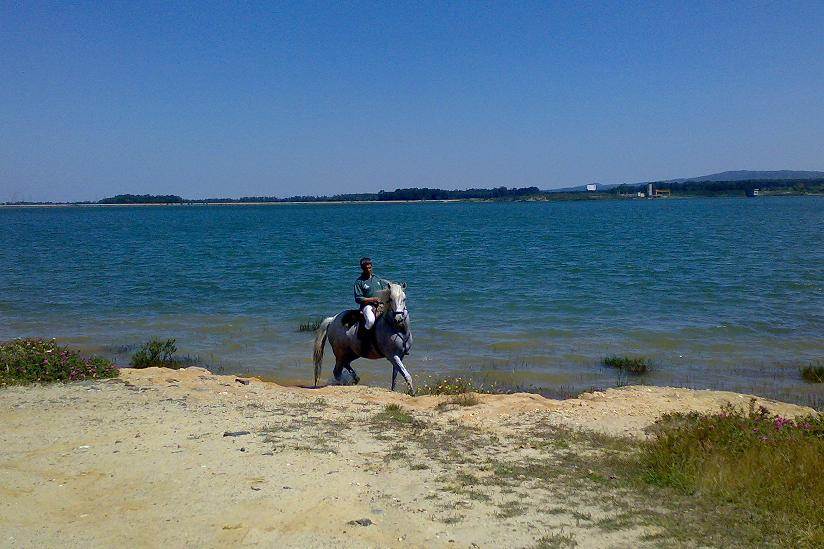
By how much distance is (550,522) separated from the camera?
20.7ft

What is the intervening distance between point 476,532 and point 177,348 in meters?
13.5

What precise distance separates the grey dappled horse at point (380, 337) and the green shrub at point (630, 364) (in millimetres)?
4976

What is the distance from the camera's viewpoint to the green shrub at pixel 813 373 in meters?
14.1

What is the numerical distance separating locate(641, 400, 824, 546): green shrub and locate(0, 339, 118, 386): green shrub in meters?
9.34

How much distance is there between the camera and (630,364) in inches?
605

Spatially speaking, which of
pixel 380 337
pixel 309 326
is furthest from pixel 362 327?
pixel 309 326

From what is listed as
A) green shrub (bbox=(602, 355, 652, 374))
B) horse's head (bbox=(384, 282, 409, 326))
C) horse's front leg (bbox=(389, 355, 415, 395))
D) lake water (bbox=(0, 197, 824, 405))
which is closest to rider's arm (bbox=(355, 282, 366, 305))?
horse's head (bbox=(384, 282, 409, 326))

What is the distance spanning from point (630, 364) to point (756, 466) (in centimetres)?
837

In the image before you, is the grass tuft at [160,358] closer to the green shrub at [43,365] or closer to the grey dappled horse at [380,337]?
the green shrub at [43,365]

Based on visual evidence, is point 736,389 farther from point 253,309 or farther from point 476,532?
point 253,309

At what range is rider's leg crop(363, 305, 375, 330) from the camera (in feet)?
42.0

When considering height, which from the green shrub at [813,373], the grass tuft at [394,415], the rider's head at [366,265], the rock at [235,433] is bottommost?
the green shrub at [813,373]

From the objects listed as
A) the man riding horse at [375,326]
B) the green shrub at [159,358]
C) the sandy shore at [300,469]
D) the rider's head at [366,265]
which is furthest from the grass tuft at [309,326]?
the sandy shore at [300,469]

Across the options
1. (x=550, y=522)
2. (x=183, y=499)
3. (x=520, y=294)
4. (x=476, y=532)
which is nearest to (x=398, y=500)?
(x=476, y=532)
